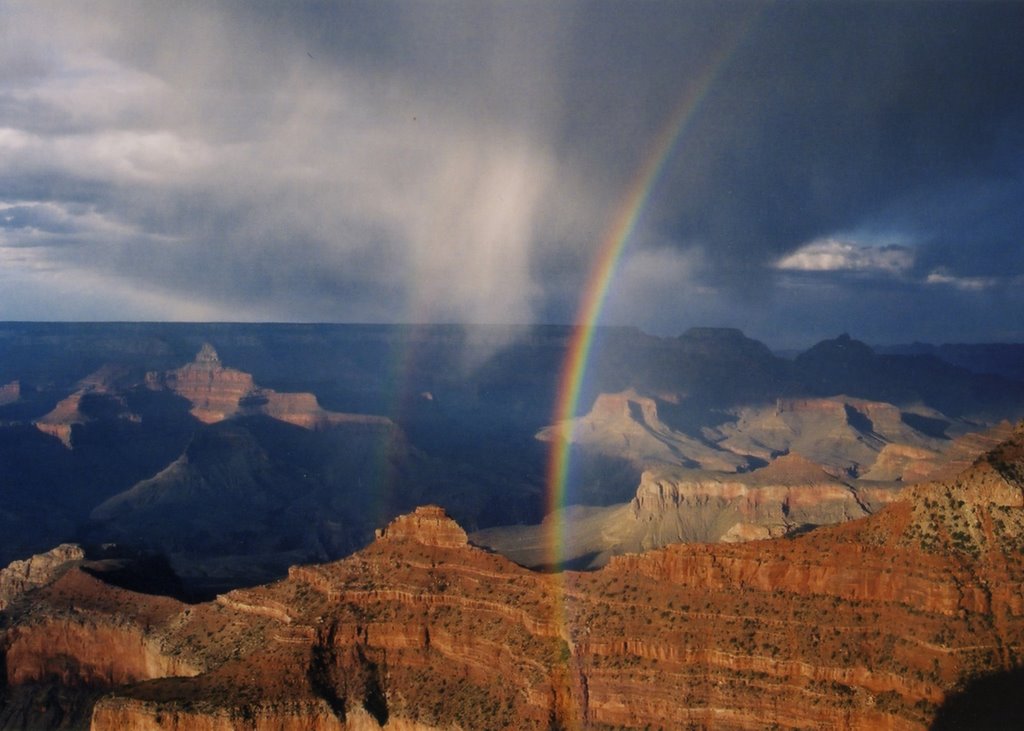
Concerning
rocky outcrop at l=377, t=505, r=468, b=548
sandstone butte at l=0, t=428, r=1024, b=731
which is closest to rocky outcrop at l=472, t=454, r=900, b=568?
rocky outcrop at l=377, t=505, r=468, b=548

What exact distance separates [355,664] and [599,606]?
723 inches

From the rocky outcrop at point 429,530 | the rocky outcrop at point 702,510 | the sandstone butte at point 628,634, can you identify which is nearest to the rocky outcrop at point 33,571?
the sandstone butte at point 628,634

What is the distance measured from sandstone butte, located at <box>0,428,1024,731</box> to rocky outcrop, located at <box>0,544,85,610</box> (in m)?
36.5

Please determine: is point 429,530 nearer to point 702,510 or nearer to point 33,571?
point 33,571

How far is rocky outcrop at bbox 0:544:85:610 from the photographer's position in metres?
115

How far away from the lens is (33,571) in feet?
388

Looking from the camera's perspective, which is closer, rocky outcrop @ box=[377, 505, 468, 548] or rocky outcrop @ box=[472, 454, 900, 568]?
rocky outcrop @ box=[377, 505, 468, 548]

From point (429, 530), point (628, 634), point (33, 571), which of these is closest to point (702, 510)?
point (33, 571)

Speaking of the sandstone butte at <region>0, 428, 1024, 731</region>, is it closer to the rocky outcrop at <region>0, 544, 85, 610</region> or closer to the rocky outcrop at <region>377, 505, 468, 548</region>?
the rocky outcrop at <region>377, 505, 468, 548</region>

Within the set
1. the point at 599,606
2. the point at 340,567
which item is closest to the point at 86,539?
the point at 340,567

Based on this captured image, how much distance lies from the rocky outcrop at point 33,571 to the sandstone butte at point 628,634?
120 ft

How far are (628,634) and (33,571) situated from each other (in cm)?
8412

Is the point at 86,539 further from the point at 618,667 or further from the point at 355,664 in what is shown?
the point at 618,667

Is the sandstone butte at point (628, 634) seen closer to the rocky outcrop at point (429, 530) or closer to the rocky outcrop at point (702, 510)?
the rocky outcrop at point (429, 530)
